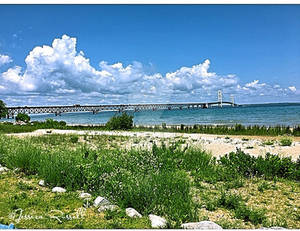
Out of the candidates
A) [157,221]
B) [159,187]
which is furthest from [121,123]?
[157,221]

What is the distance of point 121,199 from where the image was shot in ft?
16.5

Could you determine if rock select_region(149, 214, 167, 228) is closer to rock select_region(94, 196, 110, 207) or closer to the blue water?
rock select_region(94, 196, 110, 207)

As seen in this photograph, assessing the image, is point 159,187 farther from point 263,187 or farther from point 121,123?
point 121,123

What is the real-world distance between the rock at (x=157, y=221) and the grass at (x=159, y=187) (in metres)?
0.09

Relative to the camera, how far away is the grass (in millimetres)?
A: 4500

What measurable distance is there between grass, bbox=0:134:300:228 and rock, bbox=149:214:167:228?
89 mm

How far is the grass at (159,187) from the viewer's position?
450 centimetres

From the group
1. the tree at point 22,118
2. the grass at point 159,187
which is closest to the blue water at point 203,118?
the tree at point 22,118

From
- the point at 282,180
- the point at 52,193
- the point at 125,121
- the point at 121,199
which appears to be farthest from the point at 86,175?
the point at 125,121

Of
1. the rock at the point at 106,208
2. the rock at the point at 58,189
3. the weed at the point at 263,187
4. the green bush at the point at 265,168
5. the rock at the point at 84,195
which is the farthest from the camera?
the green bush at the point at 265,168

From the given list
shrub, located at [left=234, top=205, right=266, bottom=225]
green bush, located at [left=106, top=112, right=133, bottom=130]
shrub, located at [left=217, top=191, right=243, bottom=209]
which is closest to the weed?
shrub, located at [left=217, top=191, right=243, bottom=209]

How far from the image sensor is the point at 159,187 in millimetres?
5129

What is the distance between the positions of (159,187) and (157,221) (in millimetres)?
1014

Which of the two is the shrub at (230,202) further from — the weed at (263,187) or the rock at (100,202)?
the rock at (100,202)
